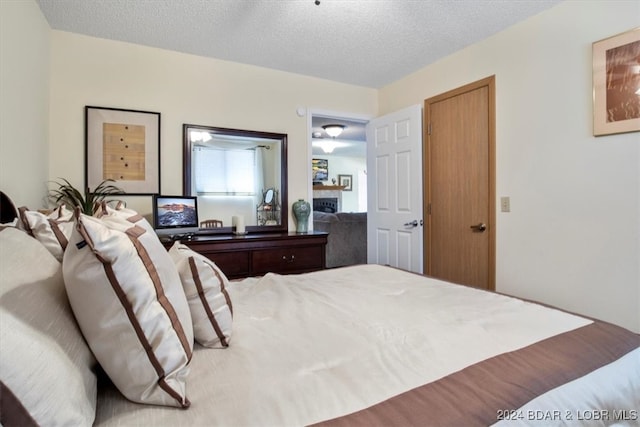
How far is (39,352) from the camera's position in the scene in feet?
1.81

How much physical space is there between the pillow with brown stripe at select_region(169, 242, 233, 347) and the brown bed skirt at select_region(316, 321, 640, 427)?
1.49 ft

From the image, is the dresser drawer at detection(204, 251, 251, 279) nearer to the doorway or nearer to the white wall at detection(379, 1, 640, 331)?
the white wall at detection(379, 1, 640, 331)

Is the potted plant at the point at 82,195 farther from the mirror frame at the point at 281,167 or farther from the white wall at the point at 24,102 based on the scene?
the mirror frame at the point at 281,167

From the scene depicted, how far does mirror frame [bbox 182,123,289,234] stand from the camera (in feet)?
9.93

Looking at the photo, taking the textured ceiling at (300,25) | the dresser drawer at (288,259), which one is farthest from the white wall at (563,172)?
the dresser drawer at (288,259)

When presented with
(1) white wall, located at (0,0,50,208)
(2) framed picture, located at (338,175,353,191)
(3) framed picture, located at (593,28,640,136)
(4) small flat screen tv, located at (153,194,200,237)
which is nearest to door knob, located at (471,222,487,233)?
(3) framed picture, located at (593,28,640,136)

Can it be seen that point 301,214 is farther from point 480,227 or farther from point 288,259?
point 480,227

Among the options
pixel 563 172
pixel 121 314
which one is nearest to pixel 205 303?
pixel 121 314

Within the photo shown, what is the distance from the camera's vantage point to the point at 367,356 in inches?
36.7

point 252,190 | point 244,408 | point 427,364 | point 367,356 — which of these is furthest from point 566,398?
point 252,190

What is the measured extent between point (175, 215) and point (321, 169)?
252 inches

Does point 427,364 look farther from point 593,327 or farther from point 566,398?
point 593,327

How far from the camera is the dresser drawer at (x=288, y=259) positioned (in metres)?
2.91

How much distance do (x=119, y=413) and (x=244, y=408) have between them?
0.25 metres
